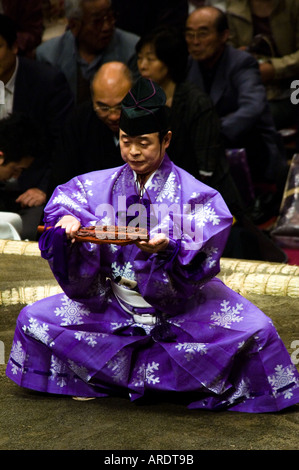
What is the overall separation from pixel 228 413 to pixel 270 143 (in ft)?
7.84

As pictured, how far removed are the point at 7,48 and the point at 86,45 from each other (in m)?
0.44

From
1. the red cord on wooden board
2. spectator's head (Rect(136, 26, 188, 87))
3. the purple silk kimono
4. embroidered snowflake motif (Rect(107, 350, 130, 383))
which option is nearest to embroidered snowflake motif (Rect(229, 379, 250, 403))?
the purple silk kimono

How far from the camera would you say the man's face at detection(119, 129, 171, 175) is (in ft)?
8.63

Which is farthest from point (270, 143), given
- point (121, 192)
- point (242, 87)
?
point (121, 192)

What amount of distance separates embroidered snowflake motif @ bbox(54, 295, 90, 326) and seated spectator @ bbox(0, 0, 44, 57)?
2.74 m

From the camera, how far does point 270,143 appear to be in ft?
15.6

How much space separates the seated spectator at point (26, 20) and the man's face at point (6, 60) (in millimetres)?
512

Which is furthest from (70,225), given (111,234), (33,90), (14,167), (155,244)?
(33,90)

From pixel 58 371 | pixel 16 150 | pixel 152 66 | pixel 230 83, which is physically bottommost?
pixel 58 371

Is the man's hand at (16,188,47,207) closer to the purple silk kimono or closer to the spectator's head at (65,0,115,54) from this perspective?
the spectator's head at (65,0,115,54)

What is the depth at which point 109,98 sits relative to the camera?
3949mm

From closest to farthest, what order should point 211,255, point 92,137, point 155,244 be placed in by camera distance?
point 155,244 → point 211,255 → point 92,137

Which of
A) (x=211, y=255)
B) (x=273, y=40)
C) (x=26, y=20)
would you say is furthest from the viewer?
(x=26, y=20)

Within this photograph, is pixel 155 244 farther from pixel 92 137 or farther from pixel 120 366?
pixel 92 137
